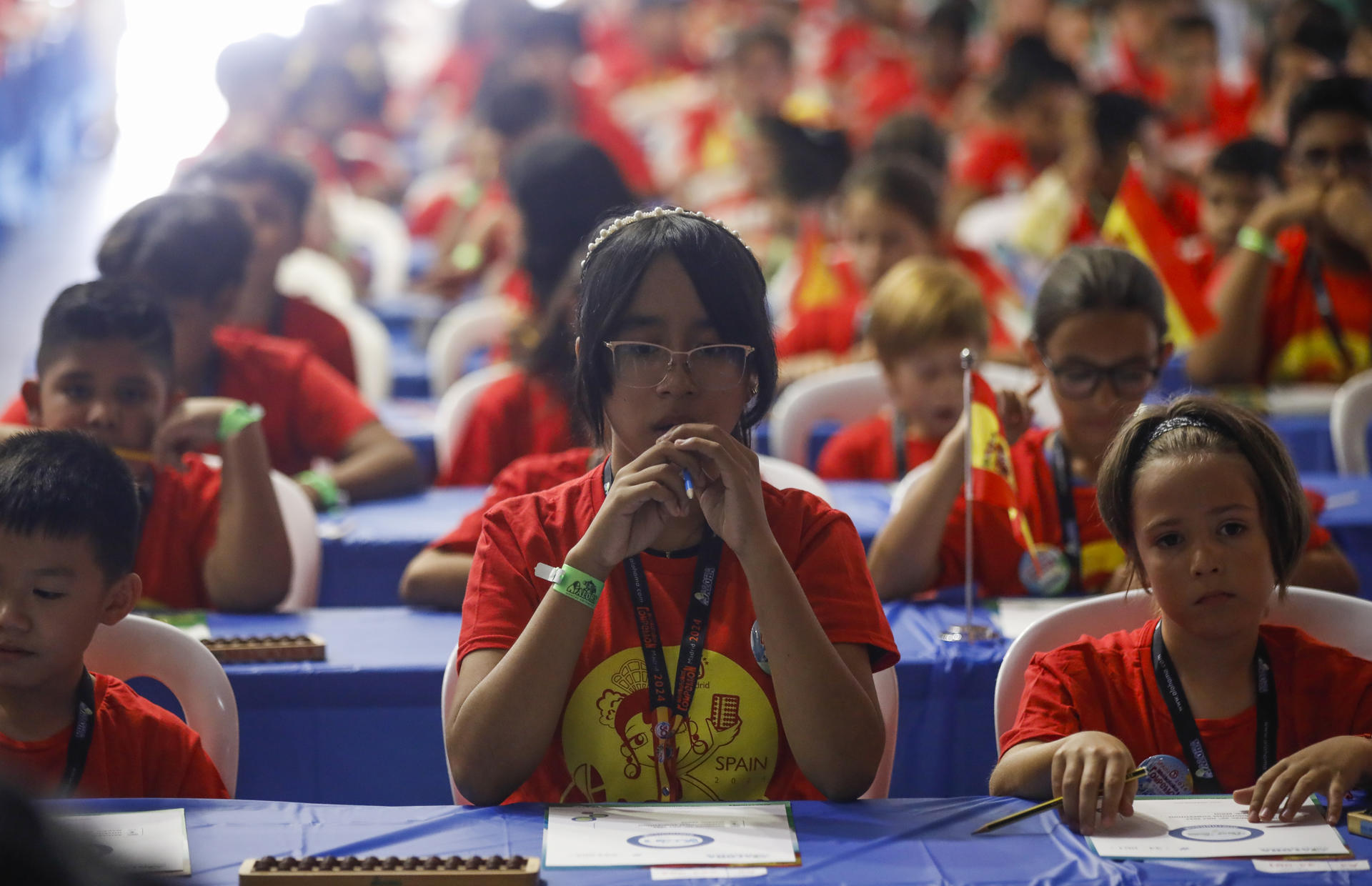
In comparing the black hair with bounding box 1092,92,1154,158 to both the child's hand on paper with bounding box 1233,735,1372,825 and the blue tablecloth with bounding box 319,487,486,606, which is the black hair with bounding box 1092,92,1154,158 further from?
the child's hand on paper with bounding box 1233,735,1372,825

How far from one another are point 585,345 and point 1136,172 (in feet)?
9.18

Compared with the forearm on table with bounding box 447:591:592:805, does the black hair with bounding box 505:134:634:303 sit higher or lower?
higher

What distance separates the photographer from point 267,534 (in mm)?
2785

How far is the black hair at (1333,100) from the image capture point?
471cm

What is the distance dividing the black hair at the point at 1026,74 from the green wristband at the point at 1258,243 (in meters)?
3.68

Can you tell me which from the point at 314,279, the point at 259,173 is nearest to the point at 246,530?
the point at 259,173

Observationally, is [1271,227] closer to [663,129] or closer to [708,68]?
[663,129]

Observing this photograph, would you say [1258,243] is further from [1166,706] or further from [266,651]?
[266,651]

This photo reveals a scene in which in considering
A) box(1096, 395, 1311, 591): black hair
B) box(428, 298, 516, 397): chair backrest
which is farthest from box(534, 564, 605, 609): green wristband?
box(428, 298, 516, 397): chair backrest

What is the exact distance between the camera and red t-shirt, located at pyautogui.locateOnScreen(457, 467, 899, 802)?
72.7 inches

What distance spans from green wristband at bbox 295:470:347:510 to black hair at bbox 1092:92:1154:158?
3.92m

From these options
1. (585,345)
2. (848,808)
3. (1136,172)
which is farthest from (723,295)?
(1136,172)

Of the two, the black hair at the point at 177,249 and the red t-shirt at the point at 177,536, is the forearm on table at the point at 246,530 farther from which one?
the black hair at the point at 177,249

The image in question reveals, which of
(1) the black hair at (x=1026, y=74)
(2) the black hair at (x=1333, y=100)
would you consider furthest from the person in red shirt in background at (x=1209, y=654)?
(1) the black hair at (x=1026, y=74)
